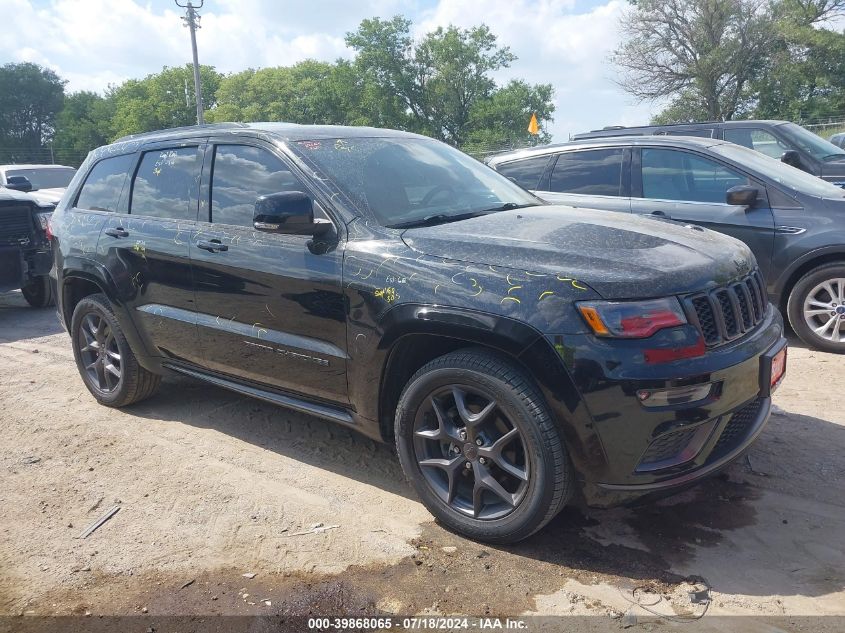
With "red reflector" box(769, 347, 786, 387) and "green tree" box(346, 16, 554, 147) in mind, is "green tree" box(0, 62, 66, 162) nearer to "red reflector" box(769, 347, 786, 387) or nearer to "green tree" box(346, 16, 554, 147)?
"green tree" box(346, 16, 554, 147)

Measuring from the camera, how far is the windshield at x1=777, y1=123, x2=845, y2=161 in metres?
8.80

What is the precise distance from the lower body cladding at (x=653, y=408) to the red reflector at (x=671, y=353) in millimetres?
13

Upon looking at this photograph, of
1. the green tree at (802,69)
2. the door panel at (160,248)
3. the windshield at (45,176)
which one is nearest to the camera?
the door panel at (160,248)

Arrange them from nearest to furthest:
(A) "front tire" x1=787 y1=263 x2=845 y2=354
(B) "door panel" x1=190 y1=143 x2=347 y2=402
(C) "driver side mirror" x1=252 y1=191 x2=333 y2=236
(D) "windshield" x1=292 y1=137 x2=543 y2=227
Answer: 1. (C) "driver side mirror" x1=252 y1=191 x2=333 y2=236
2. (B) "door panel" x1=190 y1=143 x2=347 y2=402
3. (D) "windshield" x1=292 y1=137 x2=543 y2=227
4. (A) "front tire" x1=787 y1=263 x2=845 y2=354

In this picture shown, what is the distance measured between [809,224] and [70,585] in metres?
5.63

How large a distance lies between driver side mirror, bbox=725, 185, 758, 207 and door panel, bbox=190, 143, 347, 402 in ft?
12.5

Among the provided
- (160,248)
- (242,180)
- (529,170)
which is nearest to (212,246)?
→ (242,180)

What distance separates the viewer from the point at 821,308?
571 centimetres

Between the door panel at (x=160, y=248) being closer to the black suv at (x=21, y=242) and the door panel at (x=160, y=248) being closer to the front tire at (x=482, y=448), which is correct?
the front tire at (x=482, y=448)

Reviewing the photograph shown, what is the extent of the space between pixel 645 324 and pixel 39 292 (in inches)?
337

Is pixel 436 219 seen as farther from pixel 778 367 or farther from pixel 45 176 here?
pixel 45 176

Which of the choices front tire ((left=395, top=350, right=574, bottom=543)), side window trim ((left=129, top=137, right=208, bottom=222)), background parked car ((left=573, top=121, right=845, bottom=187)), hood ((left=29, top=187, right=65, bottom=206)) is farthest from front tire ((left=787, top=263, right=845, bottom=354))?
hood ((left=29, top=187, right=65, bottom=206))

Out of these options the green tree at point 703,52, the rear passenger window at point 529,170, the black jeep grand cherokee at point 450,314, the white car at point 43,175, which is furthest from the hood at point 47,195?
the green tree at point 703,52

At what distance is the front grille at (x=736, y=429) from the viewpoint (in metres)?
2.97
